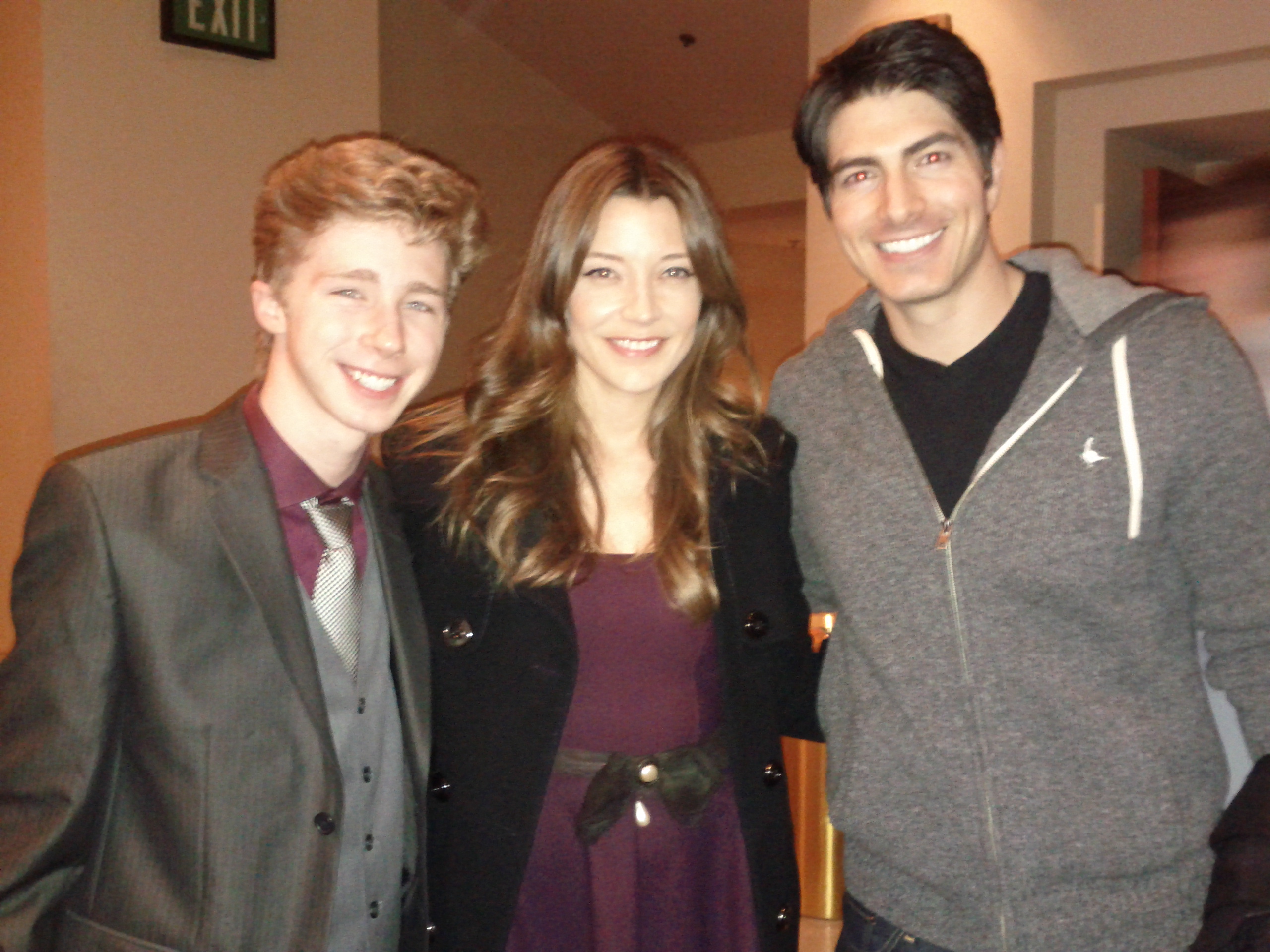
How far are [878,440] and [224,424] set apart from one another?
0.95m

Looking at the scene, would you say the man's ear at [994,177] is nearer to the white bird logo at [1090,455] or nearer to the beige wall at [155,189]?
the white bird logo at [1090,455]

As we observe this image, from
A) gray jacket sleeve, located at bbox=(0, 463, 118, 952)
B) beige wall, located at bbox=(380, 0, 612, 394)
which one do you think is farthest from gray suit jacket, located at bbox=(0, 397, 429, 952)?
beige wall, located at bbox=(380, 0, 612, 394)

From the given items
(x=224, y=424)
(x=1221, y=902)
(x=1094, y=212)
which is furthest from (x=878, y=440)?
(x=1094, y=212)

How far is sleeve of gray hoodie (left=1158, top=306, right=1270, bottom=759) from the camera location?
1.40 m

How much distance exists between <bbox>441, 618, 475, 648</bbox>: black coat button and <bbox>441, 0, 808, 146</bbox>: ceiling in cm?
468

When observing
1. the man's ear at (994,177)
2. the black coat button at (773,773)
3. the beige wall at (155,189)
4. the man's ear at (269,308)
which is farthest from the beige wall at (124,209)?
the man's ear at (994,177)

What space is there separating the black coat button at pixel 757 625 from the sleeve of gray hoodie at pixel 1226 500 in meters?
0.64

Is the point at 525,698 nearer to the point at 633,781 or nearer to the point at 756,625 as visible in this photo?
the point at 633,781

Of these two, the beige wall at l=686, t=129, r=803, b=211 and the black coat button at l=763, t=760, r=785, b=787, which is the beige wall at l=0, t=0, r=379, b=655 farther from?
the beige wall at l=686, t=129, r=803, b=211

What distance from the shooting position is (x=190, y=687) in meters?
1.32

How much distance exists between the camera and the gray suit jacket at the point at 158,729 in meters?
1.27

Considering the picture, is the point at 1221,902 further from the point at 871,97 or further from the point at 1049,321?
the point at 871,97

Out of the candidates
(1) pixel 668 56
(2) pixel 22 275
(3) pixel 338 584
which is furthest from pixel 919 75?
(1) pixel 668 56

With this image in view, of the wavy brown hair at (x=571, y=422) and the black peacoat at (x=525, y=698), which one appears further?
the wavy brown hair at (x=571, y=422)
